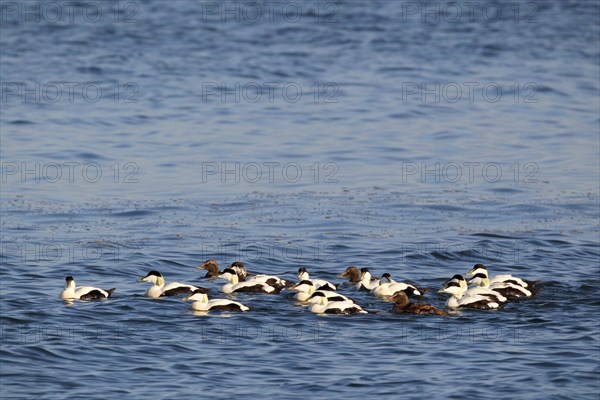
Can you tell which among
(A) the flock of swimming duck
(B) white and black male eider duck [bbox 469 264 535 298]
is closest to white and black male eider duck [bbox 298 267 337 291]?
(A) the flock of swimming duck

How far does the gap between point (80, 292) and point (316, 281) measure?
12.6 ft

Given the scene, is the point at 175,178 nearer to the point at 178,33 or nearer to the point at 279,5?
the point at 178,33

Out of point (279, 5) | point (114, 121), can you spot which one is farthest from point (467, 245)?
point (279, 5)

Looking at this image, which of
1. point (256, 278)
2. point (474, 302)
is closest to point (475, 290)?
point (474, 302)

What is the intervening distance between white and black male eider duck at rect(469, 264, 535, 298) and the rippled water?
0.26 meters

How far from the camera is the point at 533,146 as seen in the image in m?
33.0

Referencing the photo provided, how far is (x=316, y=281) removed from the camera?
20266 millimetres

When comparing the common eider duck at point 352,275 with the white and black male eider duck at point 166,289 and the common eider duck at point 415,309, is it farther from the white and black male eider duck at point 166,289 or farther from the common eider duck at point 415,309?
the white and black male eider duck at point 166,289

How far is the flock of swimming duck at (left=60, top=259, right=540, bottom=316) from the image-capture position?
61.3 ft

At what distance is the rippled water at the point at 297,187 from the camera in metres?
16.4

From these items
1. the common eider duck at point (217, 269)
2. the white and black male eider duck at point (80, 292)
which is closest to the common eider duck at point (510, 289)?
the common eider duck at point (217, 269)

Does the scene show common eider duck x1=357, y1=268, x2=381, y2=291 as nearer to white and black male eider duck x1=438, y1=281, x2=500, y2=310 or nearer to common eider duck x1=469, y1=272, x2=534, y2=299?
white and black male eider duck x1=438, y1=281, x2=500, y2=310

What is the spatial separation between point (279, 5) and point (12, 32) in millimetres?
12703

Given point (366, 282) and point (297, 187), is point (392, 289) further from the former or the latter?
point (297, 187)
